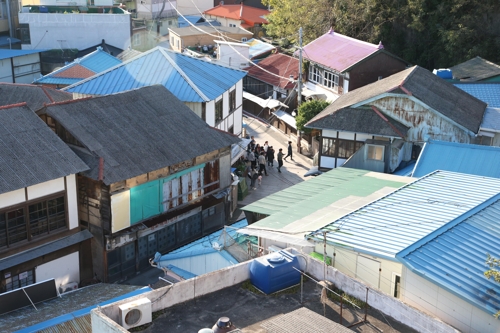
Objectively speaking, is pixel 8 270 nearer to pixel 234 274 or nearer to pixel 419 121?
pixel 234 274

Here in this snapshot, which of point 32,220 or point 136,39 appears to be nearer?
point 32,220

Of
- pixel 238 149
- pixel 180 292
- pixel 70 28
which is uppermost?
pixel 70 28

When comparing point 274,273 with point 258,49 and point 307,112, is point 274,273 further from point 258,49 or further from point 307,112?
point 258,49

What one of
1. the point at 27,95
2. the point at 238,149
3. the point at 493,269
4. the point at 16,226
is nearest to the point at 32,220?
the point at 16,226

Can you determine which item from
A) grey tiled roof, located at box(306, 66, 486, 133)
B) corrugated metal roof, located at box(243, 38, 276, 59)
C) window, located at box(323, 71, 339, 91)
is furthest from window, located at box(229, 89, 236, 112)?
corrugated metal roof, located at box(243, 38, 276, 59)

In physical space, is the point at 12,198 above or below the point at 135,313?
below

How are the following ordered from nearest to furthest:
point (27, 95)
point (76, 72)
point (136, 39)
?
point (27, 95) → point (76, 72) → point (136, 39)
